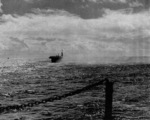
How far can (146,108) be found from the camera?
25688mm

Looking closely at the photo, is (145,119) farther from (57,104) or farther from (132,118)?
(57,104)

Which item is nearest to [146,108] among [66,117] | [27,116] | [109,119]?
[66,117]

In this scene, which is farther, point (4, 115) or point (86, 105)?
point (86, 105)

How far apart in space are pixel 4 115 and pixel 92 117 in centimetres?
825

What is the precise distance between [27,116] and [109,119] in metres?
16.3

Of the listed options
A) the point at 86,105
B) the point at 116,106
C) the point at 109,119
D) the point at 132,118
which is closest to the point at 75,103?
the point at 86,105

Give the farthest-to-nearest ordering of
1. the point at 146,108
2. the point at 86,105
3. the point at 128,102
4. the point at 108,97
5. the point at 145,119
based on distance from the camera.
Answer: the point at 128,102
the point at 86,105
the point at 146,108
the point at 145,119
the point at 108,97

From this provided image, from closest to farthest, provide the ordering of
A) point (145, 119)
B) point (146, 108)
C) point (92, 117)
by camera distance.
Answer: point (145, 119) < point (92, 117) < point (146, 108)

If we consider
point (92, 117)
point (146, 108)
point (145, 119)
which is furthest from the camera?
point (146, 108)

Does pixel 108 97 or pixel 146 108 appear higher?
pixel 108 97

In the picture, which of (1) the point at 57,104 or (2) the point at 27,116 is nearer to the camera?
(2) the point at 27,116

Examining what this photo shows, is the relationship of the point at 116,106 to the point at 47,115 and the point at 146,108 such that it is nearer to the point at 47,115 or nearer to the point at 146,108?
the point at 146,108

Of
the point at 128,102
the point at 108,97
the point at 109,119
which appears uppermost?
the point at 108,97

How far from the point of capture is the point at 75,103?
28.9m
